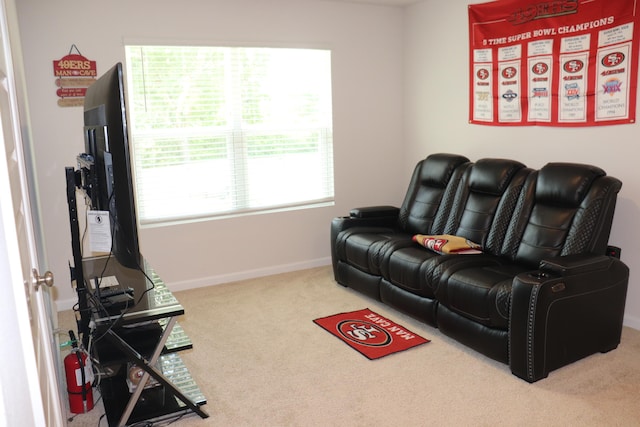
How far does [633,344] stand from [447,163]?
6.10 ft

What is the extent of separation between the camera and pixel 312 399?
280 centimetres

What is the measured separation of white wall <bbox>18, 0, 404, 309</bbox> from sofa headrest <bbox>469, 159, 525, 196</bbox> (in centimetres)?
145

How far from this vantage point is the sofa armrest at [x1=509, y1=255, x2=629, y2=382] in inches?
110

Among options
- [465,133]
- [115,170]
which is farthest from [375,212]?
[115,170]

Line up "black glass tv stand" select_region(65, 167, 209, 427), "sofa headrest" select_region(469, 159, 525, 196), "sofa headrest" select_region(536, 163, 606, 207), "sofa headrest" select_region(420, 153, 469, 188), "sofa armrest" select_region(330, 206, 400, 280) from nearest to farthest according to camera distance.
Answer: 1. "black glass tv stand" select_region(65, 167, 209, 427)
2. "sofa headrest" select_region(536, 163, 606, 207)
3. "sofa headrest" select_region(469, 159, 525, 196)
4. "sofa headrest" select_region(420, 153, 469, 188)
5. "sofa armrest" select_region(330, 206, 400, 280)

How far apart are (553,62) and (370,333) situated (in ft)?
7.72

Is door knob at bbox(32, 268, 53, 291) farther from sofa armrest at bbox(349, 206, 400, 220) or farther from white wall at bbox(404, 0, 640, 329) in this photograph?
white wall at bbox(404, 0, 640, 329)

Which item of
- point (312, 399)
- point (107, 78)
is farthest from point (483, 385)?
point (107, 78)

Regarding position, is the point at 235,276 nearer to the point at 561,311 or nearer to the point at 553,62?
the point at 561,311

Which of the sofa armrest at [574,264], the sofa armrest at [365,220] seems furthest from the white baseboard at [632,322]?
the sofa armrest at [365,220]

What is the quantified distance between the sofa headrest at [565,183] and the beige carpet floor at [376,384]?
957mm

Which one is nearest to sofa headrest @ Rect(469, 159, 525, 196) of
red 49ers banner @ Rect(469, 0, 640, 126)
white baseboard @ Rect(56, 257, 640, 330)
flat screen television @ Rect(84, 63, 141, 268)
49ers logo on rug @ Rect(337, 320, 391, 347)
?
red 49ers banner @ Rect(469, 0, 640, 126)

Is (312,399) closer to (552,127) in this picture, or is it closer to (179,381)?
(179,381)

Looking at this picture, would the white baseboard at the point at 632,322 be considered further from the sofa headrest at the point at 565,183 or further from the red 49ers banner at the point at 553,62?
the red 49ers banner at the point at 553,62
